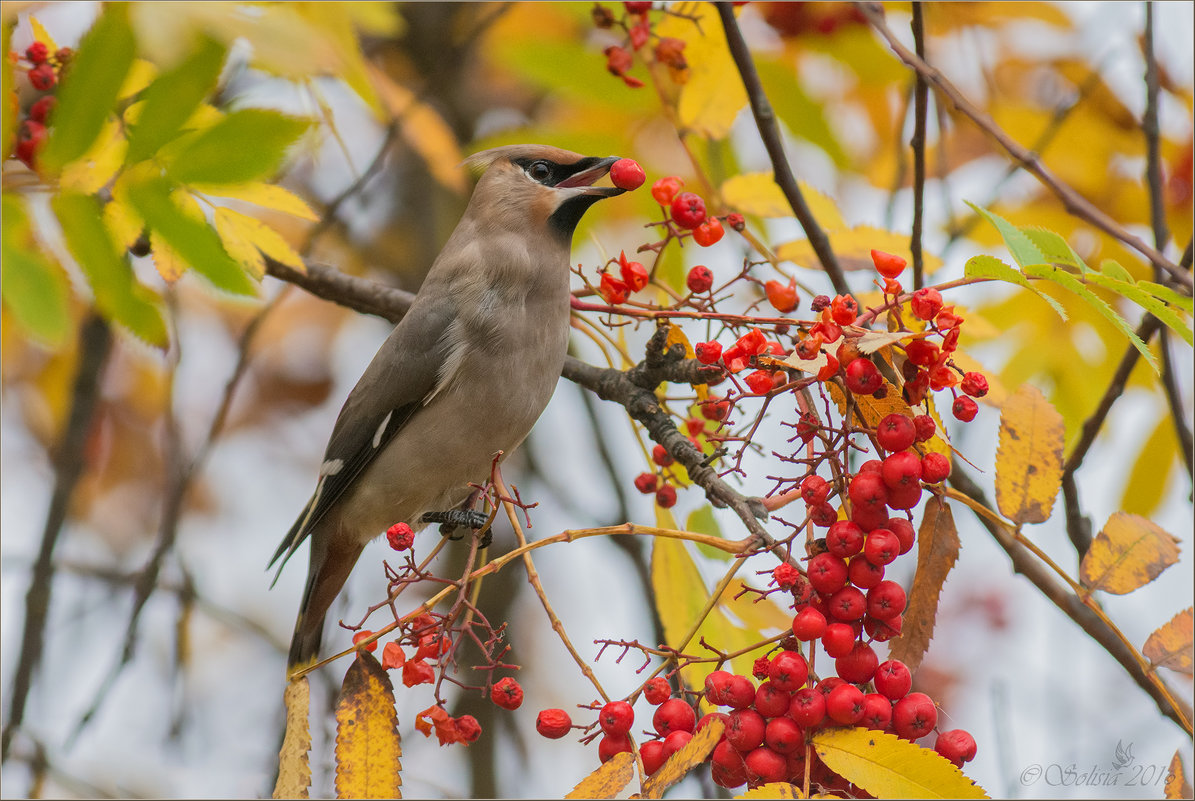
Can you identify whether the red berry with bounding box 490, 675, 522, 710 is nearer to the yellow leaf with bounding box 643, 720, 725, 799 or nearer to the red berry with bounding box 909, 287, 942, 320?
the yellow leaf with bounding box 643, 720, 725, 799

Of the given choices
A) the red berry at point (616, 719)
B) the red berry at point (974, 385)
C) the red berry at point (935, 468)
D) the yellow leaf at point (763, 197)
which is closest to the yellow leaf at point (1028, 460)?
the red berry at point (974, 385)

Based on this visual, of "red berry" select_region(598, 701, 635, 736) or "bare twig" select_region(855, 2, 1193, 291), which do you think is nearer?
"red berry" select_region(598, 701, 635, 736)

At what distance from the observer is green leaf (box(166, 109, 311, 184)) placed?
2.15 meters

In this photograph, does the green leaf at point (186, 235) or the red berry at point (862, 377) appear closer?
the red berry at point (862, 377)

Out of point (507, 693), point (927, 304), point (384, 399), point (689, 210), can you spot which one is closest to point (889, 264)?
point (927, 304)

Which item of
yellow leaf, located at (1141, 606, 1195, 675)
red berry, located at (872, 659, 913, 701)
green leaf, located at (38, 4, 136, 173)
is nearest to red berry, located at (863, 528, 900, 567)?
red berry, located at (872, 659, 913, 701)

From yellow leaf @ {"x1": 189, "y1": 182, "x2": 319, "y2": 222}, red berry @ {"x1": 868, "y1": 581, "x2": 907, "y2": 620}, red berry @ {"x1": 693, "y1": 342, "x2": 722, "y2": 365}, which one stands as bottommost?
red berry @ {"x1": 868, "y1": 581, "x2": 907, "y2": 620}

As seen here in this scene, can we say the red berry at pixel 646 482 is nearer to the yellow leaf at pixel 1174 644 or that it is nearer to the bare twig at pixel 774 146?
the bare twig at pixel 774 146

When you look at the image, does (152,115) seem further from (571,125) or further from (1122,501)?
(1122,501)

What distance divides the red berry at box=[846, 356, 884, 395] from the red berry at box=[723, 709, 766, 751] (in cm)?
61

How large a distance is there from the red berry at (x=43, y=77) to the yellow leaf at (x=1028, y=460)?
2682 millimetres

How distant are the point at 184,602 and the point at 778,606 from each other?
258 cm

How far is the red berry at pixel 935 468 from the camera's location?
203 cm

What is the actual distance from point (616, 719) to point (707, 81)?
178 cm
